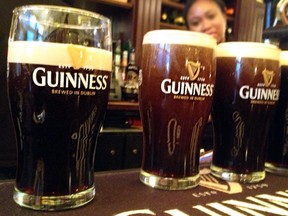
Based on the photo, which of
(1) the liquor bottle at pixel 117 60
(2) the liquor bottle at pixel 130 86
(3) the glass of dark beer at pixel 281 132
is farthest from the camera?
(1) the liquor bottle at pixel 117 60

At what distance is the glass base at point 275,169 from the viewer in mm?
712

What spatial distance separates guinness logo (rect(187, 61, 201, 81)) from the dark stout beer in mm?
134

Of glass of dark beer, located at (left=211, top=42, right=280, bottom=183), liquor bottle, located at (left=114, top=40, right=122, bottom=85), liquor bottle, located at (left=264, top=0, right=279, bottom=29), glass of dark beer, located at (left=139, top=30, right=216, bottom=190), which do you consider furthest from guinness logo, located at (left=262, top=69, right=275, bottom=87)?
liquor bottle, located at (left=114, top=40, right=122, bottom=85)

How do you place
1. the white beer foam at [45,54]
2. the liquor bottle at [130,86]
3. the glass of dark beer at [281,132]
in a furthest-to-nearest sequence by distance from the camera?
the liquor bottle at [130,86]
the glass of dark beer at [281,132]
the white beer foam at [45,54]

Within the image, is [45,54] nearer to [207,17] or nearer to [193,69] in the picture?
[193,69]

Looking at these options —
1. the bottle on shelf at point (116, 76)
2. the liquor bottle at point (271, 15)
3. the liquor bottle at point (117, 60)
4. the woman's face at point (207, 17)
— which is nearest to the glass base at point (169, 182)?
the liquor bottle at point (271, 15)

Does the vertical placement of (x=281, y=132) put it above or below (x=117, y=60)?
below

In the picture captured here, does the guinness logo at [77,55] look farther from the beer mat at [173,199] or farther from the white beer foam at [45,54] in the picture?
the beer mat at [173,199]

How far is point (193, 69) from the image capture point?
1.84 feet

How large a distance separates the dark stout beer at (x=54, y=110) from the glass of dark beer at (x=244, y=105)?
250 millimetres

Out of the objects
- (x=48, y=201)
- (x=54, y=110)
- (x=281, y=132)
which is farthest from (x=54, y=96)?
(x=281, y=132)

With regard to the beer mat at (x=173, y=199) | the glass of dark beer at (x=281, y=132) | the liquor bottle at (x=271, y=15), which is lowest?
the beer mat at (x=173, y=199)

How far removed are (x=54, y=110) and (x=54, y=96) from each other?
0.02 meters

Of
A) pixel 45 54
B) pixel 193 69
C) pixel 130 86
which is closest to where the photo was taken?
pixel 45 54
